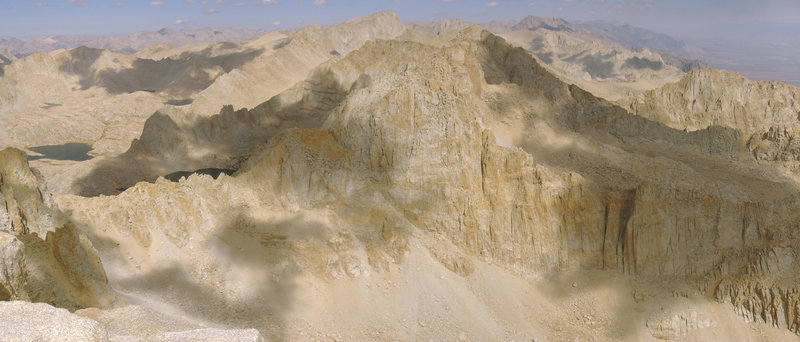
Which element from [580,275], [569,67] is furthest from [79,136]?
[569,67]

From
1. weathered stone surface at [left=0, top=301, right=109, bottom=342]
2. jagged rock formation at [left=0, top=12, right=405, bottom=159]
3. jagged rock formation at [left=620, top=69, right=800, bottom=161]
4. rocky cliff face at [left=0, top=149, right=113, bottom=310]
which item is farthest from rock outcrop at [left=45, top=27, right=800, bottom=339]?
jagged rock formation at [left=0, top=12, right=405, bottom=159]

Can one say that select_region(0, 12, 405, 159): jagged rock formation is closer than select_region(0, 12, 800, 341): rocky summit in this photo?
No

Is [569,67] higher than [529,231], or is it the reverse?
[529,231]

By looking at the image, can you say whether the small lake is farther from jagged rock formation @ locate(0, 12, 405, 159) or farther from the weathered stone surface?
the weathered stone surface

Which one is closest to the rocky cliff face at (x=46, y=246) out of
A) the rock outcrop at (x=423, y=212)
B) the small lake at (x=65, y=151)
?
the rock outcrop at (x=423, y=212)

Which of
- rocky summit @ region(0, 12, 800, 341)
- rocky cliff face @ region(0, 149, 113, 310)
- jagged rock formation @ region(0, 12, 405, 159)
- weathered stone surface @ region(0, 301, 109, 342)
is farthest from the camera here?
jagged rock formation @ region(0, 12, 405, 159)

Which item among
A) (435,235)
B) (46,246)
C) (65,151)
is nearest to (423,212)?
(435,235)

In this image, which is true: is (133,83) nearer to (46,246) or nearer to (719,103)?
(719,103)

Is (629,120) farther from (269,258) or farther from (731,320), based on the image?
Result: (269,258)
